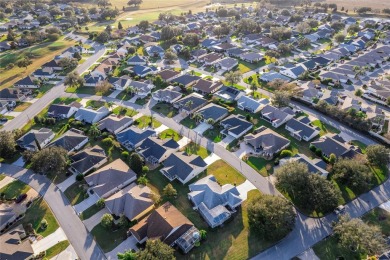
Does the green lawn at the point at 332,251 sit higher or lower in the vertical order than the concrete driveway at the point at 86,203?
lower

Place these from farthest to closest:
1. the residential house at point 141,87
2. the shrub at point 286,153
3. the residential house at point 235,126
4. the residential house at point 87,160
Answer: the residential house at point 141,87
the residential house at point 235,126
the shrub at point 286,153
the residential house at point 87,160

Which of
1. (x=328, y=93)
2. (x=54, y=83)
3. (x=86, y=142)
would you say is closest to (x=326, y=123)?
(x=328, y=93)

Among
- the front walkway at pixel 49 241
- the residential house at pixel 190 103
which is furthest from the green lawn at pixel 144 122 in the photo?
the front walkway at pixel 49 241

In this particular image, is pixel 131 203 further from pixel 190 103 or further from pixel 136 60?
pixel 136 60

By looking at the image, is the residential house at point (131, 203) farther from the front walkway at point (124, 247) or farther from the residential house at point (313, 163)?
the residential house at point (313, 163)

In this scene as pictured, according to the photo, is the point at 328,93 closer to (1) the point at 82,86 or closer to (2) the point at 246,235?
(2) the point at 246,235

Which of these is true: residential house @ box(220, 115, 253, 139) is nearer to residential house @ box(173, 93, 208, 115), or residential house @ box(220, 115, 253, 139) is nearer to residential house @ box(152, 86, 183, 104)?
A: residential house @ box(173, 93, 208, 115)

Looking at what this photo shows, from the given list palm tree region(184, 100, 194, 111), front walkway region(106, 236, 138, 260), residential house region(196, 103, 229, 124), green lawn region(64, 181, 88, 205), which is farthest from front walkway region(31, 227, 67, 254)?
palm tree region(184, 100, 194, 111)
